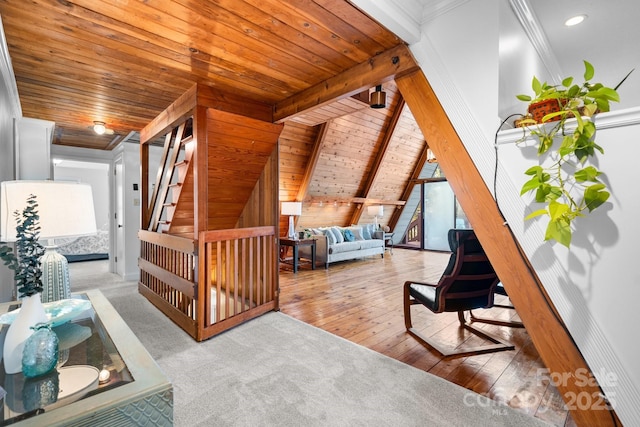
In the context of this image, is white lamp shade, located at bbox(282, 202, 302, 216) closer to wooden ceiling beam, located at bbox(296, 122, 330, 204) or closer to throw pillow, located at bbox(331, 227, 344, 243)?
wooden ceiling beam, located at bbox(296, 122, 330, 204)

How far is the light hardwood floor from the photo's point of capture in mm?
1918

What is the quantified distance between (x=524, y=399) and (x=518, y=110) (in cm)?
176

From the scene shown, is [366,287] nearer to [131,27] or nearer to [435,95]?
[435,95]

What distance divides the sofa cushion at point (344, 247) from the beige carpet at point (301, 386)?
3.20 meters

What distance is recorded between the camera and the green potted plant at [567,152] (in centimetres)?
126

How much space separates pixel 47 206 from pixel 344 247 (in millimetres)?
5213

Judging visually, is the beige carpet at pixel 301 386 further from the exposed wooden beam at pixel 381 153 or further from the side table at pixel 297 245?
the exposed wooden beam at pixel 381 153

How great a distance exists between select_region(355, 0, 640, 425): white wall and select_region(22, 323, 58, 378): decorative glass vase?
207 cm

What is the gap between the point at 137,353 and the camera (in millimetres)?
1162

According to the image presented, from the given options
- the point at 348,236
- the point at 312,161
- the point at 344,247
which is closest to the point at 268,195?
the point at 312,161

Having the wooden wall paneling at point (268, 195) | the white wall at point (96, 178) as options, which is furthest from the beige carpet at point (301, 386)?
the white wall at point (96, 178)

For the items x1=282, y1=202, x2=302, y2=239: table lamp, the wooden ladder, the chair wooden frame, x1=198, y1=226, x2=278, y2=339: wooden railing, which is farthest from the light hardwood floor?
the wooden ladder

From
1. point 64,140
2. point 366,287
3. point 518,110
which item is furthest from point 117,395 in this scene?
point 64,140

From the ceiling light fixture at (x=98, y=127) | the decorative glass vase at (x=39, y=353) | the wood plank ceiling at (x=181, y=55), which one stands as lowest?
the decorative glass vase at (x=39, y=353)
